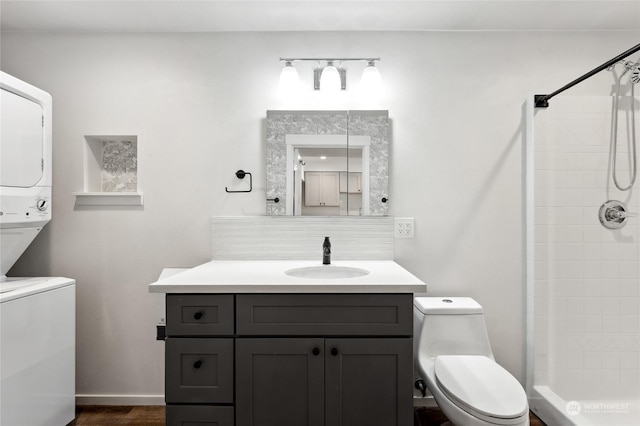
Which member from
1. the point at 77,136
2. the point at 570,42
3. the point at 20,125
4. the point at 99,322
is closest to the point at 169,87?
the point at 77,136

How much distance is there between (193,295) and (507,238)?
5.64 ft

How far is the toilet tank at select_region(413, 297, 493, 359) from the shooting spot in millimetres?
1752

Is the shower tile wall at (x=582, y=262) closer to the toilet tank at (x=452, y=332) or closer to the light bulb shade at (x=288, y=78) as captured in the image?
the toilet tank at (x=452, y=332)

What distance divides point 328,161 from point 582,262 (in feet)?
4.97

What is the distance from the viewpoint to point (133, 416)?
1.90 meters

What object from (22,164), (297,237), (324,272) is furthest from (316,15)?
(22,164)

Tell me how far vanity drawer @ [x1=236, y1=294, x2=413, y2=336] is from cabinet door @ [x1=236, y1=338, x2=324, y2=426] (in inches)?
2.6

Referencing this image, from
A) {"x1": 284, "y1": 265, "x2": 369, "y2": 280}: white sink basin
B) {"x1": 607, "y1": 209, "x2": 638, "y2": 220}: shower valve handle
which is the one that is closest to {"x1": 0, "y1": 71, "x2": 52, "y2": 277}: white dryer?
{"x1": 284, "y1": 265, "x2": 369, "y2": 280}: white sink basin

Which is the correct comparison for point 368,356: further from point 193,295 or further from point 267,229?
point 267,229

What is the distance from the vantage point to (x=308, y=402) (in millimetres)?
1329

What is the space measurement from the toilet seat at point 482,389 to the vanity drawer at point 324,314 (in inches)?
11.5

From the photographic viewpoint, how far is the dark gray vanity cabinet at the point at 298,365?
132cm

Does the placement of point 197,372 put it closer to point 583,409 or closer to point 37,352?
point 37,352

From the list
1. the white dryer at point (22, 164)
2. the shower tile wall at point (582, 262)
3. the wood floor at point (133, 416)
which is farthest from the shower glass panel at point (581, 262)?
the white dryer at point (22, 164)
